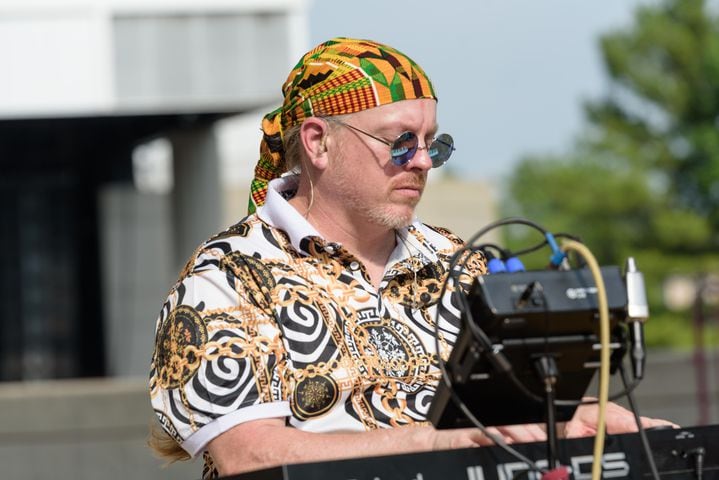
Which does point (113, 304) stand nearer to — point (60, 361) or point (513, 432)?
point (60, 361)

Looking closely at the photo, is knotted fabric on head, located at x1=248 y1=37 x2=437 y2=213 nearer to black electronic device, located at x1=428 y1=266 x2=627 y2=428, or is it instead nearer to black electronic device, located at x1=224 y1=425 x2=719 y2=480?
black electronic device, located at x1=428 y1=266 x2=627 y2=428

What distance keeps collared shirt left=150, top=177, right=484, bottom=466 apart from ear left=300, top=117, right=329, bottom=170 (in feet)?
0.44

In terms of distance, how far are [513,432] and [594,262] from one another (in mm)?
434

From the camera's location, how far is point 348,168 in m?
3.49

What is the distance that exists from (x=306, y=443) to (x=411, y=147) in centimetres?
85

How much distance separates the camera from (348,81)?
3.48 meters

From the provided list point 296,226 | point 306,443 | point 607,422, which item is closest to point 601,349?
point 607,422

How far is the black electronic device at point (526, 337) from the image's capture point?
2.49m

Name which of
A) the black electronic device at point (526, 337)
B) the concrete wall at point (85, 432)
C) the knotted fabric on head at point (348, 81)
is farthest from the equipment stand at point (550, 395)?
the concrete wall at point (85, 432)

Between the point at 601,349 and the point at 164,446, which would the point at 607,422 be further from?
the point at 164,446

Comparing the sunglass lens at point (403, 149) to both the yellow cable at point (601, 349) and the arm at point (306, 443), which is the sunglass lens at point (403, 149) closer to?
the arm at point (306, 443)

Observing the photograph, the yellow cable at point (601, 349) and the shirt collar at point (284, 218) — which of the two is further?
the shirt collar at point (284, 218)

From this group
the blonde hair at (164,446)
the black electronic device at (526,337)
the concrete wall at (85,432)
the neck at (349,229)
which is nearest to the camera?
the black electronic device at (526,337)

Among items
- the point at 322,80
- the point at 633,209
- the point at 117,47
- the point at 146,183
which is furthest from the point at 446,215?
the point at 633,209
